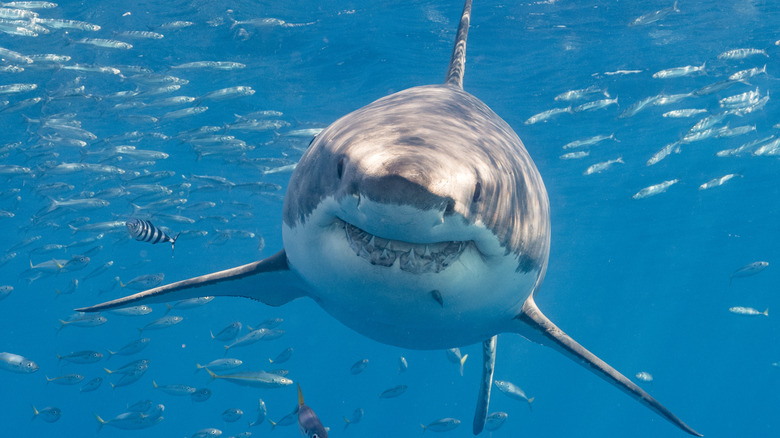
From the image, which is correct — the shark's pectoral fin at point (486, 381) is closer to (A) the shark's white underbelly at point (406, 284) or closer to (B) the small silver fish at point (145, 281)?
(A) the shark's white underbelly at point (406, 284)

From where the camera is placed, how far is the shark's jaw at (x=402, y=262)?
1842 millimetres

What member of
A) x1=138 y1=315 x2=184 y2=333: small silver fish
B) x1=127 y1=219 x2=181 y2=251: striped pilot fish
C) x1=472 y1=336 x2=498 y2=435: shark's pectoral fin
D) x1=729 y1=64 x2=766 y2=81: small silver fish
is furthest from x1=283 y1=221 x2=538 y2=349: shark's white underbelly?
x1=729 y1=64 x2=766 y2=81: small silver fish

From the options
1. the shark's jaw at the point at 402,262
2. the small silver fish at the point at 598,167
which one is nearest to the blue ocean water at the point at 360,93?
the small silver fish at the point at 598,167

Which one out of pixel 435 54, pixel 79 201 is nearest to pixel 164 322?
pixel 79 201

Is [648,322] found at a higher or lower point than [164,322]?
lower

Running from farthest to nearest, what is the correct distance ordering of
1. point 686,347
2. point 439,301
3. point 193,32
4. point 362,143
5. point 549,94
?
point 686,347, point 549,94, point 193,32, point 439,301, point 362,143

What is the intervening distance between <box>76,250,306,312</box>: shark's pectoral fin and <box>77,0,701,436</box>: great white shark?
137mm

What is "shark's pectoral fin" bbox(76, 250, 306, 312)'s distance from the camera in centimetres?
353

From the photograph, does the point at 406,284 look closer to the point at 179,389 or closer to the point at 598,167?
the point at 179,389

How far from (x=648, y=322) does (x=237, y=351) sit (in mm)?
67888

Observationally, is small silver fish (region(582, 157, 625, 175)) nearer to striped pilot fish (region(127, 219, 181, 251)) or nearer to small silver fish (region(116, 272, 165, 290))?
small silver fish (region(116, 272, 165, 290))

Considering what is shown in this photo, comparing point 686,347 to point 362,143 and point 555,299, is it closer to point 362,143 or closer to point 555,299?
point 555,299

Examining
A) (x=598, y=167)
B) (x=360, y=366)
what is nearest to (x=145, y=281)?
(x=360, y=366)

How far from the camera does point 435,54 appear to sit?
16.0 m
